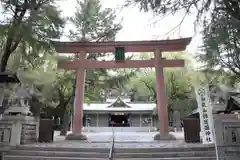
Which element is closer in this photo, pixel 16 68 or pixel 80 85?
pixel 80 85

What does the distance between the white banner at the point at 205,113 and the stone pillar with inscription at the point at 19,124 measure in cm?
658

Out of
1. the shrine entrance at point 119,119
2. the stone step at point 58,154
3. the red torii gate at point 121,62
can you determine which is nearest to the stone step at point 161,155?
the stone step at point 58,154

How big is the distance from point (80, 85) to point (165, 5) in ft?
24.1

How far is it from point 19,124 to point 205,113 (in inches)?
266

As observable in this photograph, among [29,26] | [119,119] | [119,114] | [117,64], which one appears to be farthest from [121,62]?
[119,119]

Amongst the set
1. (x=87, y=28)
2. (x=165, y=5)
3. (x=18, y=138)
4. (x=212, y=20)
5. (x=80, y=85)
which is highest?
(x=87, y=28)

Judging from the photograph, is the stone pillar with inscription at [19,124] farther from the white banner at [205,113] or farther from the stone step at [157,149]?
the white banner at [205,113]

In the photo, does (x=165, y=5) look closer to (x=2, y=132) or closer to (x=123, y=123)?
(x=2, y=132)

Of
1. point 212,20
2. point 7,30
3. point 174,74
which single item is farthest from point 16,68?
point 174,74

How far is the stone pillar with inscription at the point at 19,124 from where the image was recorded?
9.42 meters

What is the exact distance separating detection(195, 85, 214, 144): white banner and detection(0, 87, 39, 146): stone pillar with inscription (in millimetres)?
6579

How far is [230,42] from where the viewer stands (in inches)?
294

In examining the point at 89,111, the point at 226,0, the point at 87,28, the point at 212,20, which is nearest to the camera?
the point at 226,0

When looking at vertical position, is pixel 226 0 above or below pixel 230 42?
above
